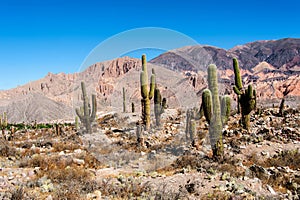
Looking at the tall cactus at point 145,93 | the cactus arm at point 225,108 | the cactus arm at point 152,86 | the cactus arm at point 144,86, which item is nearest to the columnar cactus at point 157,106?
the cactus arm at point 152,86

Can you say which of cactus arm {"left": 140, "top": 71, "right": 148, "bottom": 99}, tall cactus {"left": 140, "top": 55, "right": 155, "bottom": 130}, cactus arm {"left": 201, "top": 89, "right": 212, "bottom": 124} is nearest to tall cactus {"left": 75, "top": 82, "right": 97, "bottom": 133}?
tall cactus {"left": 140, "top": 55, "right": 155, "bottom": 130}

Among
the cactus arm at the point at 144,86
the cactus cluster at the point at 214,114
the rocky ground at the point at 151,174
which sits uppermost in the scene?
the cactus arm at the point at 144,86

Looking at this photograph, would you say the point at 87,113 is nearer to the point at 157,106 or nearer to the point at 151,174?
the point at 157,106

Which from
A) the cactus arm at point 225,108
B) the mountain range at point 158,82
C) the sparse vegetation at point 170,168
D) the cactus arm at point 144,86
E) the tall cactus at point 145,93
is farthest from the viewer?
the cactus arm at point 144,86

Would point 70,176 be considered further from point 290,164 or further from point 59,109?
point 59,109

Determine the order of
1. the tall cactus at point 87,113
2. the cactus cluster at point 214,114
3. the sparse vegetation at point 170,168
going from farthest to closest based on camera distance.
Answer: the tall cactus at point 87,113 → the cactus cluster at point 214,114 → the sparse vegetation at point 170,168

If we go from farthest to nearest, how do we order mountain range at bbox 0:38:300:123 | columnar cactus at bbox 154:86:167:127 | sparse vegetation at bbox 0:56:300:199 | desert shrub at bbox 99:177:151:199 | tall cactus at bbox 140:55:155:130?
columnar cactus at bbox 154:86:167:127 < tall cactus at bbox 140:55:155:130 < mountain range at bbox 0:38:300:123 < sparse vegetation at bbox 0:56:300:199 < desert shrub at bbox 99:177:151:199

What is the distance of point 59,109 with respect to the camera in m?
58.1

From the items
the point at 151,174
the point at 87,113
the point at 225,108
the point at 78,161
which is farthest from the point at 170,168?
the point at 87,113

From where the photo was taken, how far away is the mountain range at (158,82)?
12.1 metres

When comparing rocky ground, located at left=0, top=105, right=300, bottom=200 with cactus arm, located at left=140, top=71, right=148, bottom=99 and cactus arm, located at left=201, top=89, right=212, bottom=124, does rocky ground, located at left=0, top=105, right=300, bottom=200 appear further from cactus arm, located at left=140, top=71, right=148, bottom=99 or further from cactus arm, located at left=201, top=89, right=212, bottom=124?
cactus arm, located at left=140, top=71, right=148, bottom=99

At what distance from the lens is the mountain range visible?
39.6 feet

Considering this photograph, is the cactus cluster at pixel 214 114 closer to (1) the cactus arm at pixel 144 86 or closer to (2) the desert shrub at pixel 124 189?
(2) the desert shrub at pixel 124 189

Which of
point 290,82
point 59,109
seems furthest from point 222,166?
point 290,82
